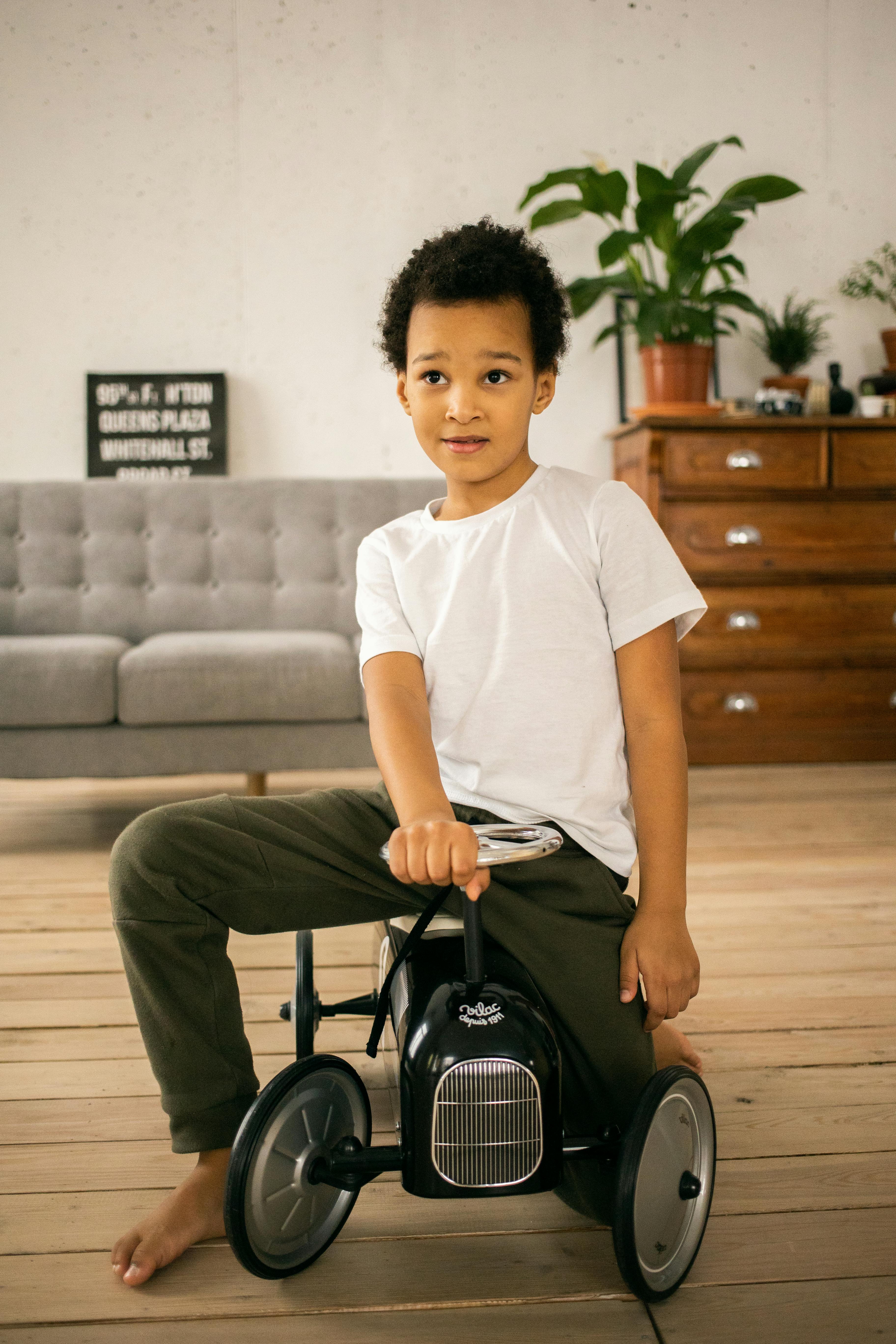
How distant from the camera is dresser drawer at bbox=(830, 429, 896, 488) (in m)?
2.98

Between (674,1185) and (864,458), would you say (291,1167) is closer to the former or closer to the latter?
(674,1185)

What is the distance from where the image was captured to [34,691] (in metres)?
2.20

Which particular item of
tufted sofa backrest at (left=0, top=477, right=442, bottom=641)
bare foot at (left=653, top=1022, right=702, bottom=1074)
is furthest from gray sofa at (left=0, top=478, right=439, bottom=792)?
bare foot at (left=653, top=1022, right=702, bottom=1074)

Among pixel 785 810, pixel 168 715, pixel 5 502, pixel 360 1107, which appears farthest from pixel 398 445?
pixel 360 1107

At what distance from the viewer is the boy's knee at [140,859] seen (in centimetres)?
86

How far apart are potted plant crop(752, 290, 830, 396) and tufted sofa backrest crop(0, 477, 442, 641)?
1.22 meters

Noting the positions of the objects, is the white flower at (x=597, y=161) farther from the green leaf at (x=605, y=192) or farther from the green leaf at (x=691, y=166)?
the green leaf at (x=691, y=166)

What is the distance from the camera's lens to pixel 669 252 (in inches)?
116

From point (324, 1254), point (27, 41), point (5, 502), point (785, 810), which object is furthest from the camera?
point (27, 41)

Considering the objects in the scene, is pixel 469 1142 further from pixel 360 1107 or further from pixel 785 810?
pixel 785 810

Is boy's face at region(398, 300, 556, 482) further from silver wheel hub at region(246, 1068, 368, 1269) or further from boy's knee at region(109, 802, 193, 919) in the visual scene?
silver wheel hub at region(246, 1068, 368, 1269)

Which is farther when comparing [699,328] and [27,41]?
[27,41]

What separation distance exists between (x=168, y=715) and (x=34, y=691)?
0.28 metres

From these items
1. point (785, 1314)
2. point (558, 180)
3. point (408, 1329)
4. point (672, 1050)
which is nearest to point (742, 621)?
point (558, 180)
